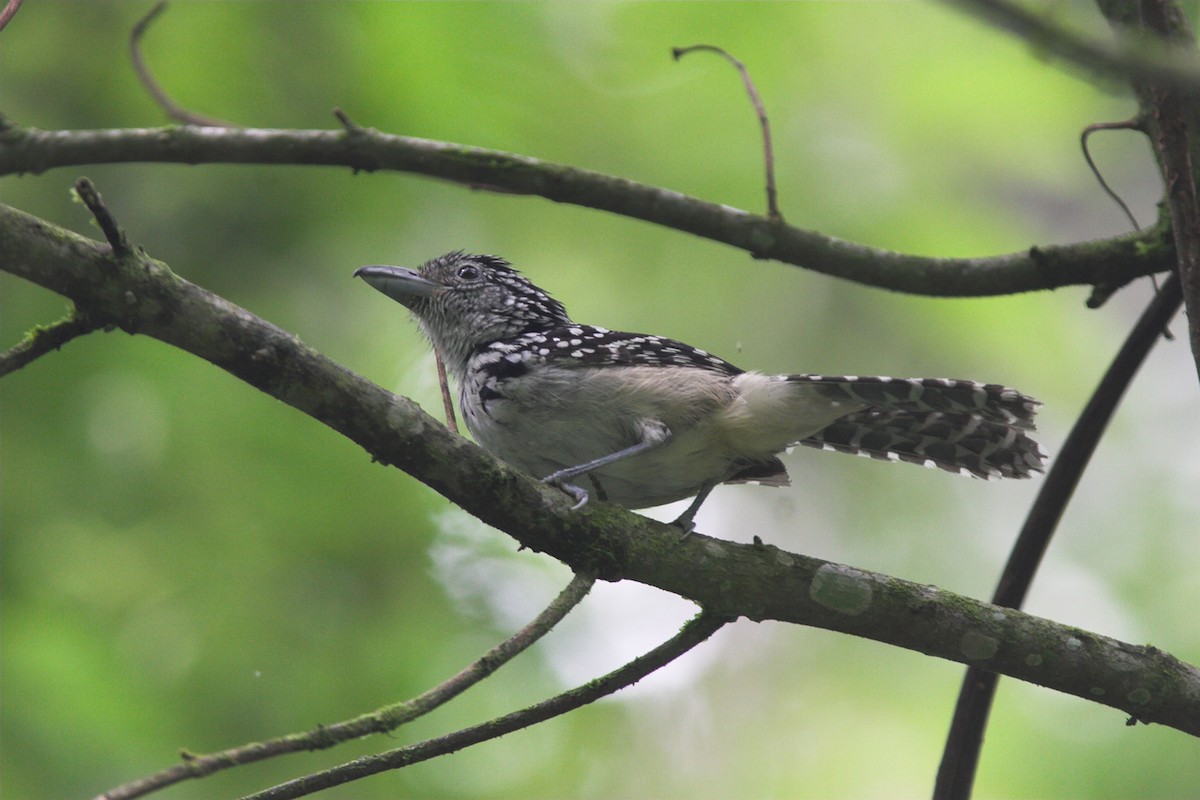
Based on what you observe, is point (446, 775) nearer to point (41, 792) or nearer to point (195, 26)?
point (41, 792)

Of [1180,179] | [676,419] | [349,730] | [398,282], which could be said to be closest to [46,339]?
[349,730]

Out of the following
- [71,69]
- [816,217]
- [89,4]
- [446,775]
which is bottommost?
[446,775]

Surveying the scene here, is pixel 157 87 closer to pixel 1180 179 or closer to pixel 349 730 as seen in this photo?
pixel 349 730

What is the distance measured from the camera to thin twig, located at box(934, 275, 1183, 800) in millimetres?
3500

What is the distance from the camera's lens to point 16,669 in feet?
13.9

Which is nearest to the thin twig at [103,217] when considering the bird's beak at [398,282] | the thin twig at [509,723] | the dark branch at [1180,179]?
the thin twig at [509,723]

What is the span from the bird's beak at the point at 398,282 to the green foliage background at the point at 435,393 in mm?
430

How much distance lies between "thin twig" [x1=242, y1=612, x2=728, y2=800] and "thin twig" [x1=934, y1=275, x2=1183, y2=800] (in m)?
1.03

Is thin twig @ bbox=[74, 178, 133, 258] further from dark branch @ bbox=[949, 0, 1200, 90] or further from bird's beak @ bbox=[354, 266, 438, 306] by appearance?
bird's beak @ bbox=[354, 266, 438, 306]

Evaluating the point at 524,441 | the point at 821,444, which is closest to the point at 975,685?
the point at 821,444

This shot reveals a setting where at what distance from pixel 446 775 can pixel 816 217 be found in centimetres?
384

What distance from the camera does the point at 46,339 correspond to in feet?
8.17

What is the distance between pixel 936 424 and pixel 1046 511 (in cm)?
83

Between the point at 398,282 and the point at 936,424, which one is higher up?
the point at 398,282
